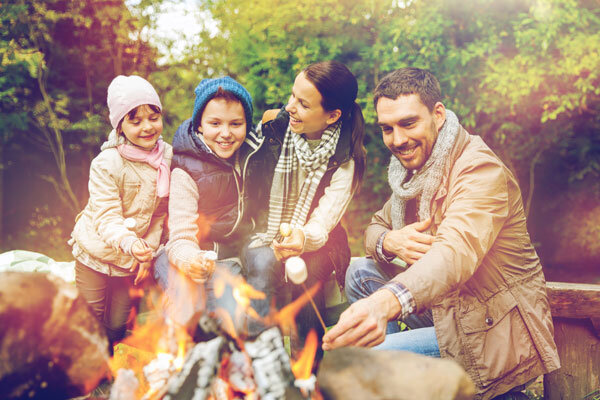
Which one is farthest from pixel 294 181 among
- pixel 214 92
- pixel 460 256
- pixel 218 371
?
pixel 218 371

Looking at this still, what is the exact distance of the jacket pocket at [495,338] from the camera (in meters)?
2.31

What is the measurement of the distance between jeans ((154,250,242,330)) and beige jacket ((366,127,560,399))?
131 cm

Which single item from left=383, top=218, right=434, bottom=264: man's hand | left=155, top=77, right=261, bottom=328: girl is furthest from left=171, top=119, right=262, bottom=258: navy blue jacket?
left=383, top=218, right=434, bottom=264: man's hand

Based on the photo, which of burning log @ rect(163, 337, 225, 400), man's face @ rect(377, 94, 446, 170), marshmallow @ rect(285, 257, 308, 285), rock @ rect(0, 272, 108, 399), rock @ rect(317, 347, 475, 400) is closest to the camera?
rock @ rect(317, 347, 475, 400)

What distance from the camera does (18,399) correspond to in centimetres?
175

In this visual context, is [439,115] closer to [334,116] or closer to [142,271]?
[334,116]

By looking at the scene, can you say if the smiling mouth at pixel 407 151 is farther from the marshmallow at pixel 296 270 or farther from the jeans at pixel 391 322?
the marshmallow at pixel 296 270

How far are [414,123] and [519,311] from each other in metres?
1.23

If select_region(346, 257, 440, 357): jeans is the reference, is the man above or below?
above

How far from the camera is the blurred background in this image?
17.4ft

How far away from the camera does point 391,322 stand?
3.21 meters

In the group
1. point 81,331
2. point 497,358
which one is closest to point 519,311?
point 497,358

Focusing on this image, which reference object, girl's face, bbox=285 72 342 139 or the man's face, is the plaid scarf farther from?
the man's face

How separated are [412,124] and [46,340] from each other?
2229mm
